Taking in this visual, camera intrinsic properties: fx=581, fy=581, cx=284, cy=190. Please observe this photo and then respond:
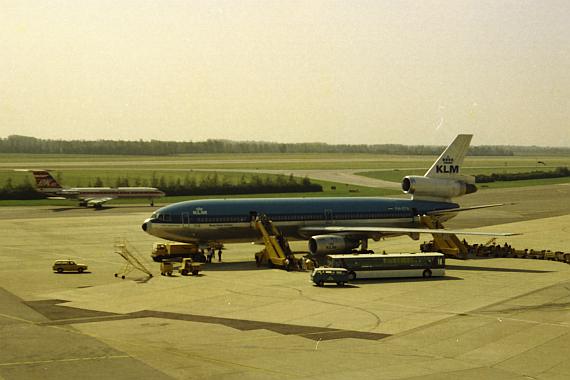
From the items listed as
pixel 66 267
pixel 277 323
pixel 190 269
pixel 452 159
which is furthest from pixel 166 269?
pixel 452 159

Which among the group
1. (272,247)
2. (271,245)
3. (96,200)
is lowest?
(96,200)

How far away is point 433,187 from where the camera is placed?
198ft

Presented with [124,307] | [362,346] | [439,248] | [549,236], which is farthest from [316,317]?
[549,236]

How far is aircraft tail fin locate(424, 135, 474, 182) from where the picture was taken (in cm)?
6125

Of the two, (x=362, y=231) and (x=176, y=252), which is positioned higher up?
(x=362, y=231)

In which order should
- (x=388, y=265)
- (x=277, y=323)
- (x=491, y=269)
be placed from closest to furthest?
(x=277, y=323) < (x=388, y=265) < (x=491, y=269)

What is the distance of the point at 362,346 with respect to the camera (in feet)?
88.8

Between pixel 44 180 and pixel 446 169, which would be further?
pixel 44 180

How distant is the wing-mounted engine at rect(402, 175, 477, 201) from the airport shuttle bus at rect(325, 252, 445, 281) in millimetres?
15591

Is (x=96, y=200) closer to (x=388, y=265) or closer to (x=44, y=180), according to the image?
(x=44, y=180)

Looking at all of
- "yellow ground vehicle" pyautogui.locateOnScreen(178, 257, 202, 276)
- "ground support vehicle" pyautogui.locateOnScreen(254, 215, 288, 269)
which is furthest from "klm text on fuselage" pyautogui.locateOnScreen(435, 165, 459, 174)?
"yellow ground vehicle" pyautogui.locateOnScreen(178, 257, 202, 276)

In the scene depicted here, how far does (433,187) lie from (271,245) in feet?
65.8

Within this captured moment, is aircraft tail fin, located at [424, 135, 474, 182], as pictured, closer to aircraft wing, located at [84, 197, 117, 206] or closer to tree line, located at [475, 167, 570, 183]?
aircraft wing, located at [84, 197, 117, 206]

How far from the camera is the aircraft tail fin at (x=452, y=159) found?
61.2m
